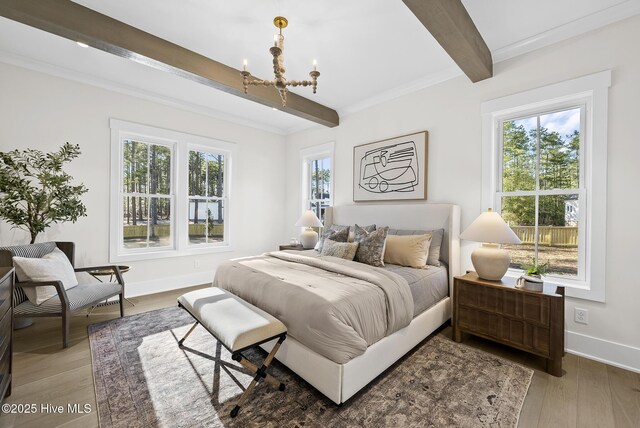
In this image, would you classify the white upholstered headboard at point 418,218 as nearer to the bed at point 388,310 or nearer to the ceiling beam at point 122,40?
the bed at point 388,310

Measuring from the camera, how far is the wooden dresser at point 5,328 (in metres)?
1.44

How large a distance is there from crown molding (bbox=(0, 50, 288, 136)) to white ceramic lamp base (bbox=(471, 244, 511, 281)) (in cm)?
422

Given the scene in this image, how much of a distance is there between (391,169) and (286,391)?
289 cm

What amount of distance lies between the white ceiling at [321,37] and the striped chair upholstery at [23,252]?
2047 mm

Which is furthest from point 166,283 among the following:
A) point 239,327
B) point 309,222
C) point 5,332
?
point 239,327

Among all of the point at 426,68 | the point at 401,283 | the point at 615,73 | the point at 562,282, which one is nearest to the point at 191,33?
the point at 426,68

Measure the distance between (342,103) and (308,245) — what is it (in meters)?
2.29

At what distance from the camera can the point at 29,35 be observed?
257 cm

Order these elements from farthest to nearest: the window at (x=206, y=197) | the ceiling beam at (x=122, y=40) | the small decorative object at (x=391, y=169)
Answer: the window at (x=206, y=197) → the small decorative object at (x=391, y=169) → the ceiling beam at (x=122, y=40)

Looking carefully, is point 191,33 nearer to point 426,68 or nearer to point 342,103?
point 342,103

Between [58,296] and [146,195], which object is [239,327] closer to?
[58,296]

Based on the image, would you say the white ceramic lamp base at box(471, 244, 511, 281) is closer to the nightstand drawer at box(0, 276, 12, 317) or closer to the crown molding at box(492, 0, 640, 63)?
the crown molding at box(492, 0, 640, 63)

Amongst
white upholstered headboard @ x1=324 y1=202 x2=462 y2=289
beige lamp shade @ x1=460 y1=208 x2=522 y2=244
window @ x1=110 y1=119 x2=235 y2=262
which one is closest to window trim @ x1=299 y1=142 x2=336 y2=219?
white upholstered headboard @ x1=324 y1=202 x2=462 y2=289

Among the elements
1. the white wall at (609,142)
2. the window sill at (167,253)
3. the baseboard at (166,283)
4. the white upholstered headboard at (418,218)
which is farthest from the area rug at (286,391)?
the window sill at (167,253)
